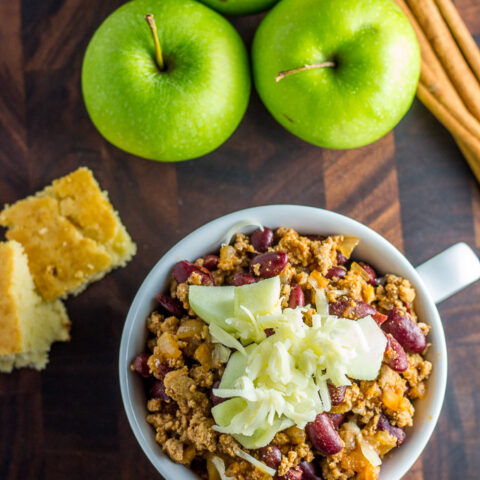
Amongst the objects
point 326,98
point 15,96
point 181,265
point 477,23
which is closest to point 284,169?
point 326,98

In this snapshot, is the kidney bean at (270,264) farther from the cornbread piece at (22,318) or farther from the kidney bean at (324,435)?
the cornbread piece at (22,318)

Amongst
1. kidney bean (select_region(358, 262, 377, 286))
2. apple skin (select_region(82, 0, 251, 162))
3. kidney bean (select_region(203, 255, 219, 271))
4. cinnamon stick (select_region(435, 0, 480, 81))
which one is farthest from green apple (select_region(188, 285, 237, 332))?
cinnamon stick (select_region(435, 0, 480, 81))

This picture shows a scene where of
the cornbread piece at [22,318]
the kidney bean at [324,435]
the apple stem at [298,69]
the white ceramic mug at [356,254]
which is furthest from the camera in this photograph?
the cornbread piece at [22,318]

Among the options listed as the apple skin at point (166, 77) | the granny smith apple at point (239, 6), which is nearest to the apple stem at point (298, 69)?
the apple skin at point (166, 77)

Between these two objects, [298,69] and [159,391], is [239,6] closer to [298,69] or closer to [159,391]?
[298,69]

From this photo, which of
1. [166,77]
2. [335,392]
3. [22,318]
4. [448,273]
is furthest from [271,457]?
[166,77]

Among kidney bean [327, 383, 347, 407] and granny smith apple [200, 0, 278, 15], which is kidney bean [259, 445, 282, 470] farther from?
granny smith apple [200, 0, 278, 15]
